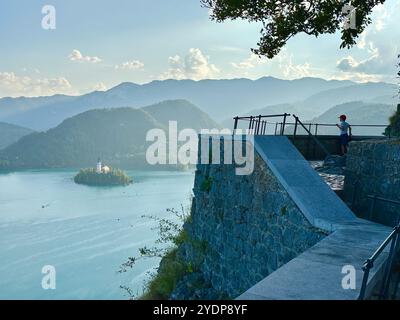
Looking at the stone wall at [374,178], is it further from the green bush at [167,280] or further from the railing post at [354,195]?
the green bush at [167,280]

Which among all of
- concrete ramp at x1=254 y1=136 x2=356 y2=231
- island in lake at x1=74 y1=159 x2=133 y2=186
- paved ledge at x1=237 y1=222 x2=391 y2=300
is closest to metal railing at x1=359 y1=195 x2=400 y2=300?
paved ledge at x1=237 y1=222 x2=391 y2=300

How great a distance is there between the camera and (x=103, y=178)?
159 meters

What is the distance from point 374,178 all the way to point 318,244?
3186 mm

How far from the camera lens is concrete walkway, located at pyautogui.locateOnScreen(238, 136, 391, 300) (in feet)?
13.5

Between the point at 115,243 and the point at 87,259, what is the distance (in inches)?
332

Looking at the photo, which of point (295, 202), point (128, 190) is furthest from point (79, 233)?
point (295, 202)

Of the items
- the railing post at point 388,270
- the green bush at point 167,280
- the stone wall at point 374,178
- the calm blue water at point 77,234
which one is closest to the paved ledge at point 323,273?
the railing post at point 388,270

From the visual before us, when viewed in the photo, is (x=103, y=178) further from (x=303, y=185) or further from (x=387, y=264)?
(x=387, y=264)

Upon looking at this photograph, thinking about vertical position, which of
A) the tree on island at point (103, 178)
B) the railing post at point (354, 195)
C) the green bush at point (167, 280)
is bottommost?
the tree on island at point (103, 178)

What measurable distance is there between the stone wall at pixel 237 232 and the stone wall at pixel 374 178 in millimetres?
1825

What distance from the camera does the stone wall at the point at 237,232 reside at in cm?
760

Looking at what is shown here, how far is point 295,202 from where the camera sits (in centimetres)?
745

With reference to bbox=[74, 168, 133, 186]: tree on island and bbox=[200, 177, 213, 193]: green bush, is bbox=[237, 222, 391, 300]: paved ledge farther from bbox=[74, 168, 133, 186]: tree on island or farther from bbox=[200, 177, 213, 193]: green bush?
bbox=[74, 168, 133, 186]: tree on island

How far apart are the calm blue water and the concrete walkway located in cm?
3396
